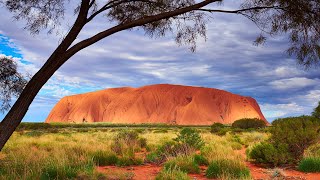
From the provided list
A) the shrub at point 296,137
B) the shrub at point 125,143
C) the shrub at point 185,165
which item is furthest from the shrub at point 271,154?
the shrub at point 125,143

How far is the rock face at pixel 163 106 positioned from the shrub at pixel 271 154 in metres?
112

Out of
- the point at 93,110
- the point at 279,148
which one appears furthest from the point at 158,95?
the point at 279,148

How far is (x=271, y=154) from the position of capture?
1233cm

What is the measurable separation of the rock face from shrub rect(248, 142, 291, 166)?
111939 mm

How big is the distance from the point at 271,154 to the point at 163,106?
124263 millimetres

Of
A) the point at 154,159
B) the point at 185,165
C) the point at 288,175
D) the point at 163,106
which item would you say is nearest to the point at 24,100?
the point at 185,165

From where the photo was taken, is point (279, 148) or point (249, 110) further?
point (249, 110)

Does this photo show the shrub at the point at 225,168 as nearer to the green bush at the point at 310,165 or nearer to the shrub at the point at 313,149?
the green bush at the point at 310,165

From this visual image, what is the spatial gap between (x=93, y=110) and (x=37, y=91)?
140m

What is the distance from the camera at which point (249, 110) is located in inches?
5438

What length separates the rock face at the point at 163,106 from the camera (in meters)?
131

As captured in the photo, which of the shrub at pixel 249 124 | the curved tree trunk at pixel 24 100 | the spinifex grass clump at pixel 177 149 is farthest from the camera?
the shrub at pixel 249 124

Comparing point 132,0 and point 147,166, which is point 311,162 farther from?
point 132,0

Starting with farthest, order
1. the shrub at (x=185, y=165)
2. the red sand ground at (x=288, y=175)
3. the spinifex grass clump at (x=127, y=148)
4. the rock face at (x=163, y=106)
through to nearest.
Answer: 1. the rock face at (x=163, y=106)
2. the spinifex grass clump at (x=127, y=148)
3. the shrub at (x=185, y=165)
4. the red sand ground at (x=288, y=175)
